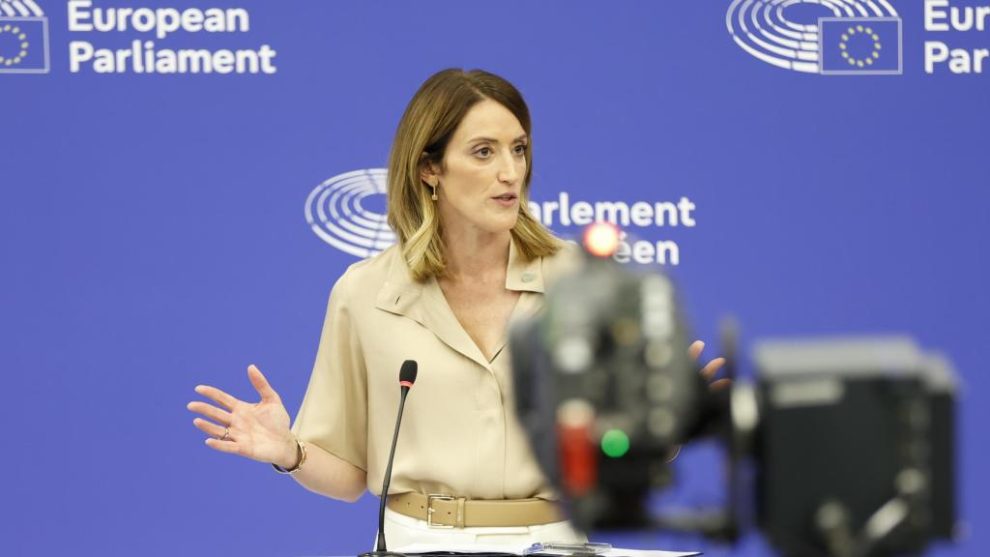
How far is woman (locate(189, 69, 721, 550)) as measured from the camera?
3066 millimetres

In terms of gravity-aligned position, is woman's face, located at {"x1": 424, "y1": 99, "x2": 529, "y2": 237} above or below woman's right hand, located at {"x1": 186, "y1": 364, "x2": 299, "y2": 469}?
above

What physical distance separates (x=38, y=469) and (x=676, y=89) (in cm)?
234

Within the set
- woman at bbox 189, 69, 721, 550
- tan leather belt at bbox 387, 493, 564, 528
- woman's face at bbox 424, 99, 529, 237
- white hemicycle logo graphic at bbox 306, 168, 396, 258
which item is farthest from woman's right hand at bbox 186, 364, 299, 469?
white hemicycle logo graphic at bbox 306, 168, 396, 258

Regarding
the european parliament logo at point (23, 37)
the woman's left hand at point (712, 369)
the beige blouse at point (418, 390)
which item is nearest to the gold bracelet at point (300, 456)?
the beige blouse at point (418, 390)

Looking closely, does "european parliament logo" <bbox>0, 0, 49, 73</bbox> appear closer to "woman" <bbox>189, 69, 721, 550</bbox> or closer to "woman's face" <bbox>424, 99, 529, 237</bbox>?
"woman" <bbox>189, 69, 721, 550</bbox>

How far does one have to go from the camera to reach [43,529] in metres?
4.80

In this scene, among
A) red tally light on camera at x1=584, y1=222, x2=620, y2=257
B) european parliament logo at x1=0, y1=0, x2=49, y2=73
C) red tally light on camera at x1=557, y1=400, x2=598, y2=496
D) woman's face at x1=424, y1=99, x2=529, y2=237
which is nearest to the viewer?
red tally light on camera at x1=557, y1=400, x2=598, y2=496

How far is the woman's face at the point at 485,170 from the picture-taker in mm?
3217

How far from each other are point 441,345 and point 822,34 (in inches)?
77.2

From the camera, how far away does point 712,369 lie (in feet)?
7.68

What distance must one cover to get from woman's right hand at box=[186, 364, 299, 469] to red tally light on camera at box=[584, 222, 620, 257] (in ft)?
4.41

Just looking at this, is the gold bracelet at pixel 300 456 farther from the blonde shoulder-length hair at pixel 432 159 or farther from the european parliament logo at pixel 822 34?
the european parliament logo at pixel 822 34

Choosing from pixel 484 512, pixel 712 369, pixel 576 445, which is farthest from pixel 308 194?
pixel 576 445

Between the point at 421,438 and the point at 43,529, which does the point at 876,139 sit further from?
the point at 43,529
